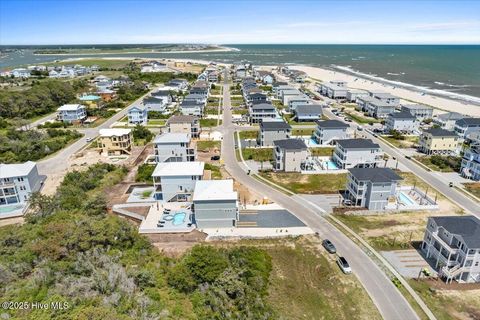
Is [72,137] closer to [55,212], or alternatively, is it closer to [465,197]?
[55,212]

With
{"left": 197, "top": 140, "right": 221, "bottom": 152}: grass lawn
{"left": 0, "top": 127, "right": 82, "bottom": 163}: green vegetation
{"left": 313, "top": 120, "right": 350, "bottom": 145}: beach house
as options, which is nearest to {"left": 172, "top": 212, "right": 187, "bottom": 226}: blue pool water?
{"left": 197, "top": 140, "right": 221, "bottom": 152}: grass lawn

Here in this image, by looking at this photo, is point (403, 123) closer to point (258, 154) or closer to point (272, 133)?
point (272, 133)

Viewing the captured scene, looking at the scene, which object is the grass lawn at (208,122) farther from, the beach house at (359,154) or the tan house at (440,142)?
the tan house at (440,142)

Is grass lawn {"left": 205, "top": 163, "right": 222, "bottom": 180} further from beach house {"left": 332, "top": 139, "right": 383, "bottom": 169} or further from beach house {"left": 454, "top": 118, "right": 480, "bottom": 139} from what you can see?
beach house {"left": 454, "top": 118, "right": 480, "bottom": 139}

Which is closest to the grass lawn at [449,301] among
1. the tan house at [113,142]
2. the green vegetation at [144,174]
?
the green vegetation at [144,174]

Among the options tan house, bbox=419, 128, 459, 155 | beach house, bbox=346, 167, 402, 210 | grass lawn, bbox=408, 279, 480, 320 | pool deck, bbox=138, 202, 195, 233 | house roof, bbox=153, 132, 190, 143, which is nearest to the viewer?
grass lawn, bbox=408, 279, 480, 320

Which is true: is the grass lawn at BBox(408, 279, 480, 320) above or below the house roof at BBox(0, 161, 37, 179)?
below
